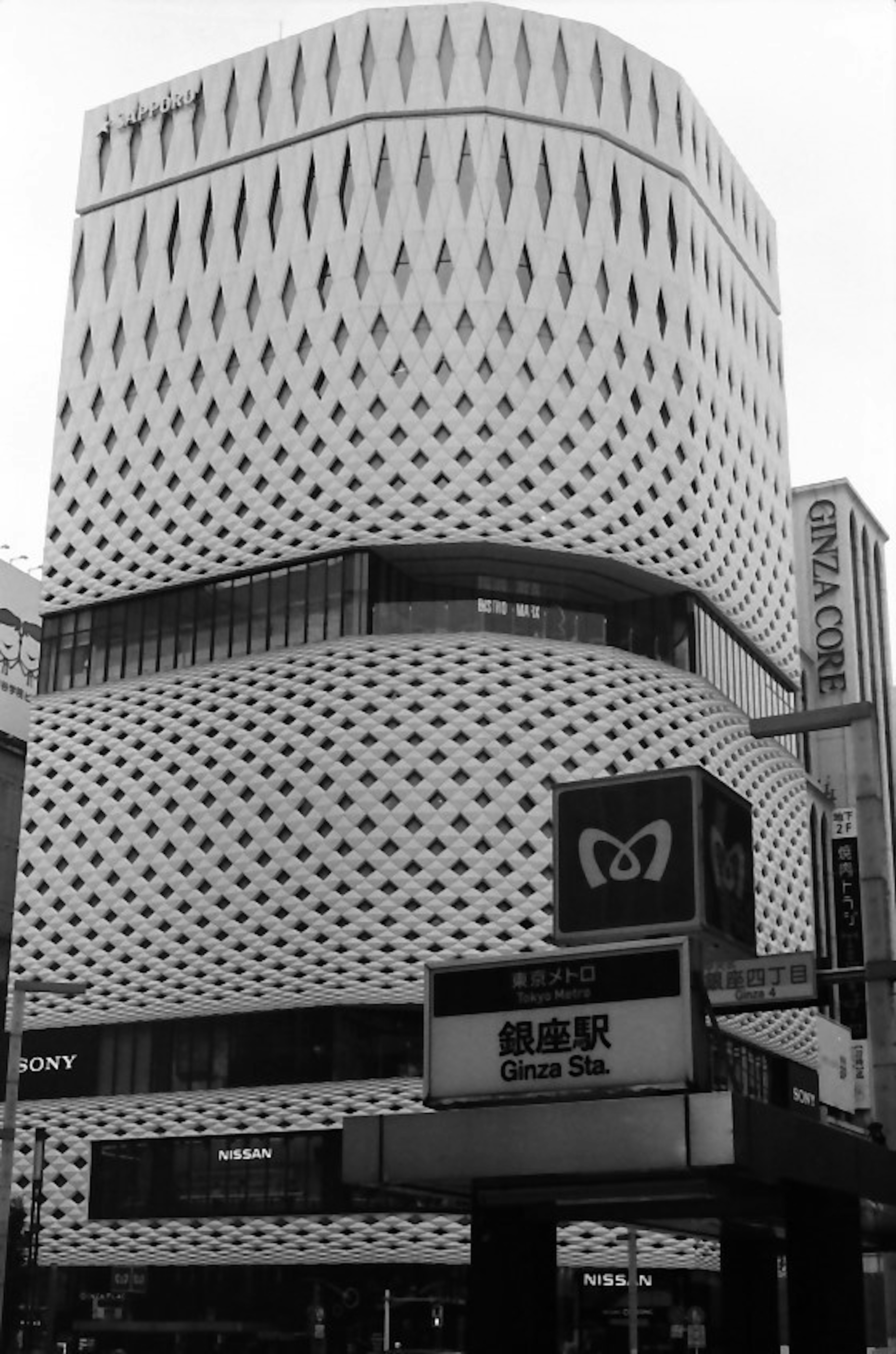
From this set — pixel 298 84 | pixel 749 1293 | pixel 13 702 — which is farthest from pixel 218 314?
pixel 749 1293

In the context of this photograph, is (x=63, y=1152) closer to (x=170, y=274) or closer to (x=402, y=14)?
(x=170, y=274)

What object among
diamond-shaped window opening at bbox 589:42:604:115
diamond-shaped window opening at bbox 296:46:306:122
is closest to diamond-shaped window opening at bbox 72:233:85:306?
diamond-shaped window opening at bbox 296:46:306:122

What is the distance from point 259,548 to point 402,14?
26.2 m

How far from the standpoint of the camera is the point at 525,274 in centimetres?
8012

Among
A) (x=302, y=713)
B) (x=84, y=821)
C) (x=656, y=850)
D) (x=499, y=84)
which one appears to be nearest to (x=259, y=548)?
(x=302, y=713)

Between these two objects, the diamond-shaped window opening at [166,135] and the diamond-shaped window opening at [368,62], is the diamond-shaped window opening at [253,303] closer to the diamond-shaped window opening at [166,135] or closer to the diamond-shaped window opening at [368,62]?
the diamond-shaped window opening at [368,62]

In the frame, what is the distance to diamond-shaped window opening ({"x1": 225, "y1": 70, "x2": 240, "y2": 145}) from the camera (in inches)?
3413

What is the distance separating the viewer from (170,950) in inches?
3027

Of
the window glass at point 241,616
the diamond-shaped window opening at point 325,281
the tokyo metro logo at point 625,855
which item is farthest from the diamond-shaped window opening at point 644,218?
the tokyo metro logo at point 625,855

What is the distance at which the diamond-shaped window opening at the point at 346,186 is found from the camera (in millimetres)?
81562

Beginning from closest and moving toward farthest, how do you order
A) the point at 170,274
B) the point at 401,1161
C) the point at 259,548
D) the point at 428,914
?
the point at 401,1161 < the point at 428,914 < the point at 259,548 < the point at 170,274

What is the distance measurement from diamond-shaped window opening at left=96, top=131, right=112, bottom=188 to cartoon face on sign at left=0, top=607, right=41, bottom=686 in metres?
29.5

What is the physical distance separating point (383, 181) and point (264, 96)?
30.0 feet

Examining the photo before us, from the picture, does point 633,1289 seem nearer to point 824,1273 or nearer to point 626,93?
point 824,1273
